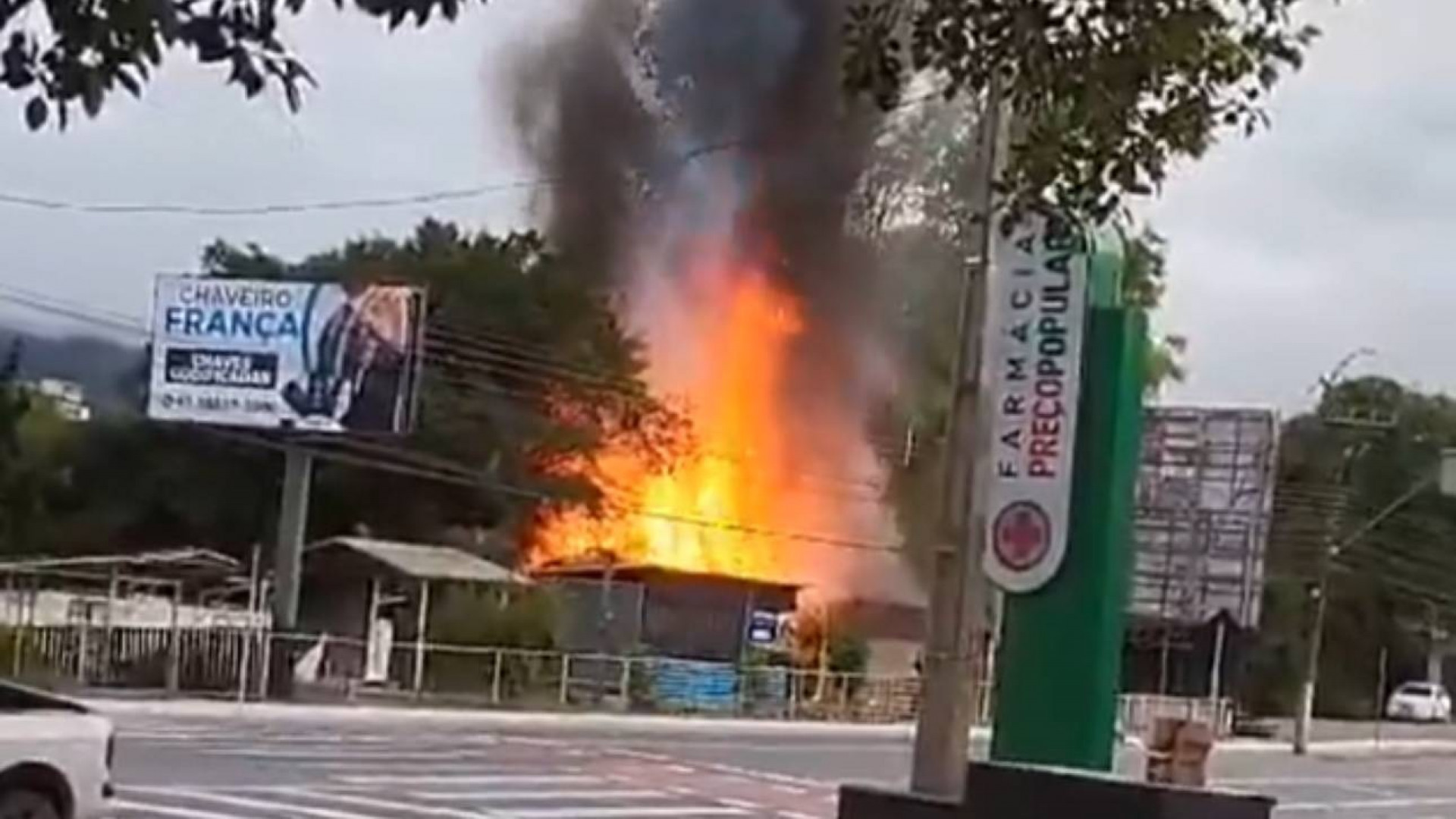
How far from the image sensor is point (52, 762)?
14.0m

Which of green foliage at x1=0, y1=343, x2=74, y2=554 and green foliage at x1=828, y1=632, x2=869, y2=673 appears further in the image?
green foliage at x1=828, y1=632, x2=869, y2=673

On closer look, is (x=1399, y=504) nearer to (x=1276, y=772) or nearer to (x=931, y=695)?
(x=1276, y=772)

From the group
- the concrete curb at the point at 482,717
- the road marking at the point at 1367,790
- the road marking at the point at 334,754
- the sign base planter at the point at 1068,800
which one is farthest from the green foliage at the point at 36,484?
the sign base planter at the point at 1068,800

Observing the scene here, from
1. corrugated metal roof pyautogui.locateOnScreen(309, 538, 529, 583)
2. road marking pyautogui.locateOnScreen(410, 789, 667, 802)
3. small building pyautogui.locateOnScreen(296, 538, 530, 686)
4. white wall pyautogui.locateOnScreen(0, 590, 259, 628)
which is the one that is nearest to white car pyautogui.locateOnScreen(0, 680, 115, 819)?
road marking pyautogui.locateOnScreen(410, 789, 667, 802)

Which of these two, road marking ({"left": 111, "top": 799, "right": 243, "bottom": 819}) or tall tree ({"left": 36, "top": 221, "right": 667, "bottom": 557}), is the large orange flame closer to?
tall tree ({"left": 36, "top": 221, "right": 667, "bottom": 557})

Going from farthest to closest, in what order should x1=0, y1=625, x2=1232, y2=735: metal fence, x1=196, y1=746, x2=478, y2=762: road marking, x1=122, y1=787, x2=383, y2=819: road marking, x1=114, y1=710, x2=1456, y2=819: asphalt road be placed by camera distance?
x1=0, y1=625, x2=1232, y2=735: metal fence
x1=196, y1=746, x2=478, y2=762: road marking
x1=114, y1=710, x2=1456, y2=819: asphalt road
x1=122, y1=787, x2=383, y2=819: road marking

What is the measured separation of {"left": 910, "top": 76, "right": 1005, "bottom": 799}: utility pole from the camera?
50.2ft

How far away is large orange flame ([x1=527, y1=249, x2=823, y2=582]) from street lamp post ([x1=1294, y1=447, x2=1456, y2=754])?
10.1 metres

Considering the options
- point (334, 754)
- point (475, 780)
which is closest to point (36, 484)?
point (334, 754)

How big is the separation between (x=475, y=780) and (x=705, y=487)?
29.7m

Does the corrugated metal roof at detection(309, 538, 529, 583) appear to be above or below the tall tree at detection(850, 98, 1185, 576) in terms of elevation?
below

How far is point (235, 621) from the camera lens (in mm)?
41188

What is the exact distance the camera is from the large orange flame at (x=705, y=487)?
50.3 meters

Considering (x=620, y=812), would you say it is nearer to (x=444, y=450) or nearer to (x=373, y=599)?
(x=373, y=599)
